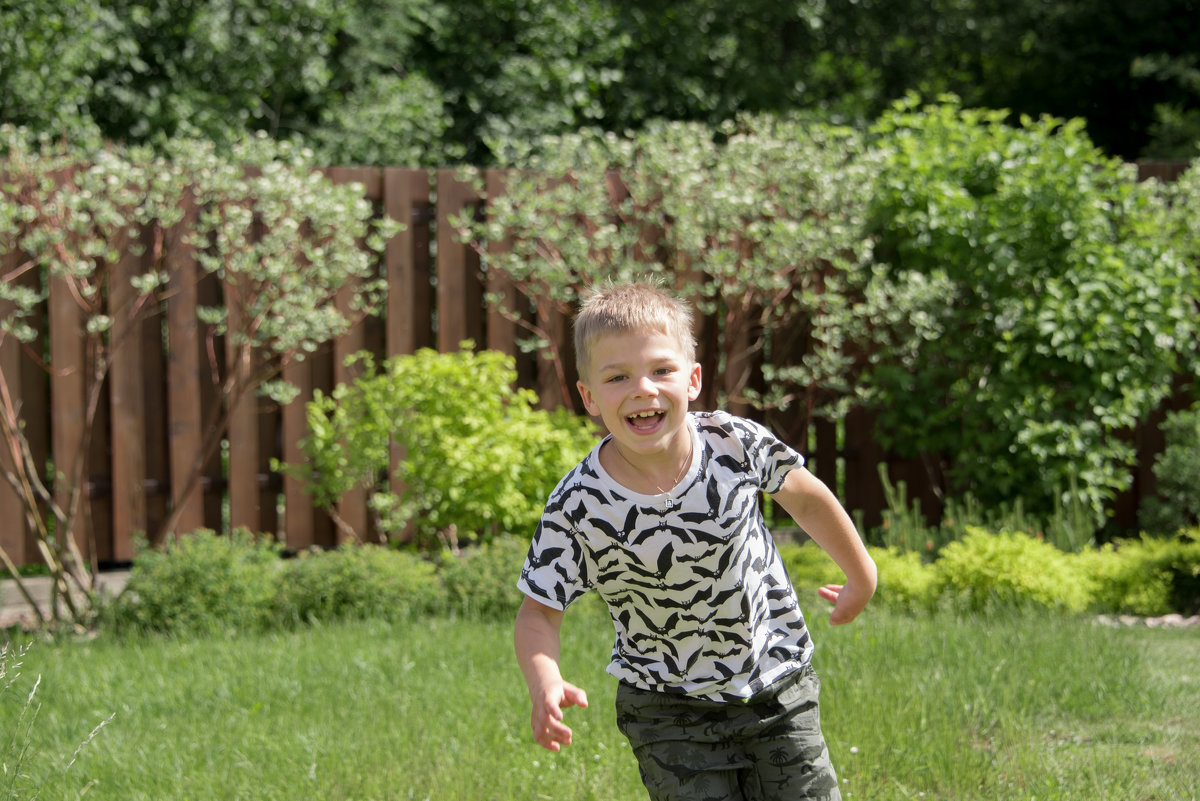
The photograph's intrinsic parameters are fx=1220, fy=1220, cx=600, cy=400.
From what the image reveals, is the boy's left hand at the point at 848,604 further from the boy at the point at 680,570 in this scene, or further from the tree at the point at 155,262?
the tree at the point at 155,262

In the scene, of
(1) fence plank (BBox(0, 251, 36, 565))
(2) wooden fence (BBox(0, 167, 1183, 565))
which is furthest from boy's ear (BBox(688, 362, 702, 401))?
(1) fence plank (BBox(0, 251, 36, 565))

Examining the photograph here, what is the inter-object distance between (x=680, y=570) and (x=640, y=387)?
360mm

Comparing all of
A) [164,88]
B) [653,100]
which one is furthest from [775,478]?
[653,100]

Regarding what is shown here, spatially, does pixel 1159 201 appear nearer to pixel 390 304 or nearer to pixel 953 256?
pixel 953 256

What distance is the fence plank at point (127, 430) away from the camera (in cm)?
641

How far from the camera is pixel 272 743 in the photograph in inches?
137

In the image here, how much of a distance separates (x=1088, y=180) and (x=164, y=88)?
651 centimetres

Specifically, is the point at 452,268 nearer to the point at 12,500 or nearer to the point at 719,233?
the point at 719,233

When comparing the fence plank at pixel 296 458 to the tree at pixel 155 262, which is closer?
the tree at pixel 155 262

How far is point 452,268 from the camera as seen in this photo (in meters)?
6.91

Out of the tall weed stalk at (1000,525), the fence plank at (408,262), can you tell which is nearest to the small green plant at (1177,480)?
the tall weed stalk at (1000,525)

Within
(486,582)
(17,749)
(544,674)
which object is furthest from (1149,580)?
(17,749)

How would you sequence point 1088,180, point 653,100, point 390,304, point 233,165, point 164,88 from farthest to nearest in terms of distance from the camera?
point 653,100 < point 164,88 < point 390,304 < point 1088,180 < point 233,165

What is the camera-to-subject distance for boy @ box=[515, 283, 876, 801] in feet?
7.58
